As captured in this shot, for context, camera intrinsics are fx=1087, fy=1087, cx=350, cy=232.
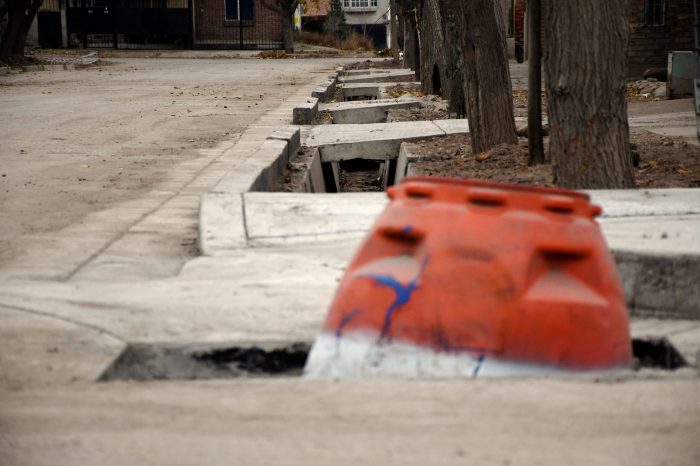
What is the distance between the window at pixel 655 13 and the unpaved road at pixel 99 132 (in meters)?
7.53

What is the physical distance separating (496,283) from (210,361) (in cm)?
116

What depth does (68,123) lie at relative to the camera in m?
13.8

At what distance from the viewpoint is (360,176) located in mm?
16359

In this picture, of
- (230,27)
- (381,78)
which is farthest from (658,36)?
(230,27)

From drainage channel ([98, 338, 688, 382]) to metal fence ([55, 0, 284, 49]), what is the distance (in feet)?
151

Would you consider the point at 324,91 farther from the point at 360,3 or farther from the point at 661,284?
the point at 360,3

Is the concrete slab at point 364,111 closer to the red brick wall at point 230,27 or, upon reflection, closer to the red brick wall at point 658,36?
the red brick wall at point 658,36

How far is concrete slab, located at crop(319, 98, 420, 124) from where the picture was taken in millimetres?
16438

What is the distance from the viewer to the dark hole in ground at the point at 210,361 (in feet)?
13.1

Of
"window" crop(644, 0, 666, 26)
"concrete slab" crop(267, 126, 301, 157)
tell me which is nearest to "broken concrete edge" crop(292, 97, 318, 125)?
"concrete slab" crop(267, 126, 301, 157)

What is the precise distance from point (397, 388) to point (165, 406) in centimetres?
75

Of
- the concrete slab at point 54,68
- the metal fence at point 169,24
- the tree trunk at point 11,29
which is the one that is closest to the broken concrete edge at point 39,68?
the concrete slab at point 54,68

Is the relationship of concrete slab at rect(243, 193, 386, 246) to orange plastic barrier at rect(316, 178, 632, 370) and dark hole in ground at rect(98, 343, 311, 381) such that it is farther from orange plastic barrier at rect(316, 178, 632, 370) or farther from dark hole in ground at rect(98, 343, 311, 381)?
orange plastic barrier at rect(316, 178, 632, 370)

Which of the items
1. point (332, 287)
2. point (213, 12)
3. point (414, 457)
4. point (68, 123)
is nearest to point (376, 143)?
point (68, 123)
